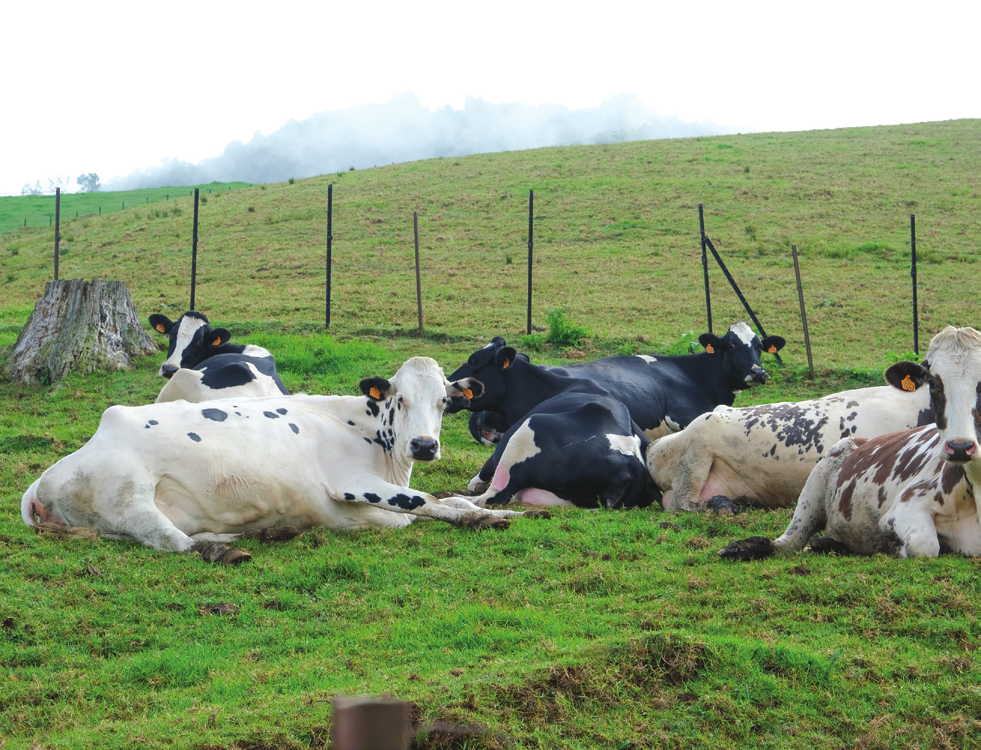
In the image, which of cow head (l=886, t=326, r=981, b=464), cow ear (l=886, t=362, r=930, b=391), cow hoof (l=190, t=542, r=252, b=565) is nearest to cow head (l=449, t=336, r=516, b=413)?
cow hoof (l=190, t=542, r=252, b=565)

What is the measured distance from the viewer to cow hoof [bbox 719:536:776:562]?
22.6ft

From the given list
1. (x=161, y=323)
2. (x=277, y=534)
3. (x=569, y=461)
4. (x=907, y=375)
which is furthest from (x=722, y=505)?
(x=161, y=323)

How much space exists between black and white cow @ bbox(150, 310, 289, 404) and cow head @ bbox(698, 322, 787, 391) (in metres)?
6.58

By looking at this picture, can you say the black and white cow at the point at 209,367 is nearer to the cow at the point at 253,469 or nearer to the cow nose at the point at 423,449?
the cow at the point at 253,469

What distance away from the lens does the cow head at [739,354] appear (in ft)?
47.7

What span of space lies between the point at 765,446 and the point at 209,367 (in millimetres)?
6760

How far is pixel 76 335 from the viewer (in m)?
15.3

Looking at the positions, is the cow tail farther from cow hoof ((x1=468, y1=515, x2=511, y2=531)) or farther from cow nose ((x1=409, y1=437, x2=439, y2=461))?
cow hoof ((x1=468, y1=515, x2=511, y2=531))

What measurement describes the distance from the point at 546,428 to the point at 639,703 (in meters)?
5.59

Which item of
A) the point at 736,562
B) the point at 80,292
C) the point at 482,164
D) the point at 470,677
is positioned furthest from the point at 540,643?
the point at 482,164

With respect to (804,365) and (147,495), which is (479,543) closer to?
(147,495)

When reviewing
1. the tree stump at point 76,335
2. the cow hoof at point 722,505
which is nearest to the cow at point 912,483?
the cow hoof at point 722,505

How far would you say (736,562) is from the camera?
22.3 feet

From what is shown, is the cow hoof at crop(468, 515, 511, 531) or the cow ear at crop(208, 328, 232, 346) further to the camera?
the cow ear at crop(208, 328, 232, 346)
